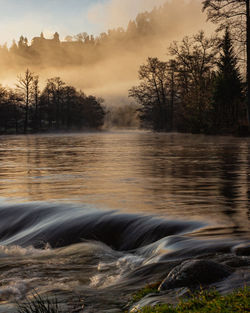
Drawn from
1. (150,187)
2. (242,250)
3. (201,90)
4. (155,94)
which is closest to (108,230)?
(242,250)

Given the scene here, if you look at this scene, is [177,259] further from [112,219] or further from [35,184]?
[35,184]

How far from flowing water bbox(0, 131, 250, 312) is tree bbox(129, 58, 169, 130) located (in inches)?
Answer: 2537

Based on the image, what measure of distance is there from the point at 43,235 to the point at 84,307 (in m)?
3.36

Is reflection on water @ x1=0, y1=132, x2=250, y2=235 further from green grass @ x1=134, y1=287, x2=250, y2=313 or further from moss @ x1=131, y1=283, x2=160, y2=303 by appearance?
green grass @ x1=134, y1=287, x2=250, y2=313

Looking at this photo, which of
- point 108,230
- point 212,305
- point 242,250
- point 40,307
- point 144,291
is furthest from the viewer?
point 108,230

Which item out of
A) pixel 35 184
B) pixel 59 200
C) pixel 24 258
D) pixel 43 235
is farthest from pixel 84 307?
pixel 35 184

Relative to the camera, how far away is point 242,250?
5.43 metres

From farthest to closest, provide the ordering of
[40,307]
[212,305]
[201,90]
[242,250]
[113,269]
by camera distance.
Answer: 1. [201,90]
2. [113,269]
3. [242,250]
4. [40,307]
5. [212,305]

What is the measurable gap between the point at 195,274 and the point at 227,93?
181 ft

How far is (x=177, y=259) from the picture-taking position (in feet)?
17.5

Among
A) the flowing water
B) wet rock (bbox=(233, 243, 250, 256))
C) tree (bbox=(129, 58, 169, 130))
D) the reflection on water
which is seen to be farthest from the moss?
tree (bbox=(129, 58, 169, 130))

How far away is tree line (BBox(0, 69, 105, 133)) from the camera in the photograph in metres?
89.9

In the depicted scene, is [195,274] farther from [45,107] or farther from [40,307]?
[45,107]

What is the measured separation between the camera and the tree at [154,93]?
75938 mm
